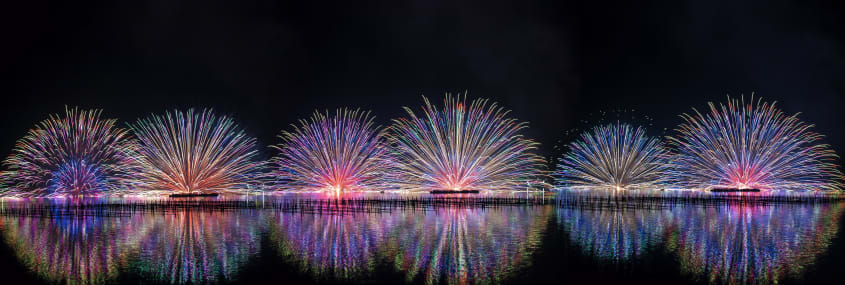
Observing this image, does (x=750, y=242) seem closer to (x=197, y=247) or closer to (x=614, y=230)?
(x=614, y=230)

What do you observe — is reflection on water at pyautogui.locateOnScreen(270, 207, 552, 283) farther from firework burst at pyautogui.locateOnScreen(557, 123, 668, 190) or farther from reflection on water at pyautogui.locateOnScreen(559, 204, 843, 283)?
firework burst at pyautogui.locateOnScreen(557, 123, 668, 190)

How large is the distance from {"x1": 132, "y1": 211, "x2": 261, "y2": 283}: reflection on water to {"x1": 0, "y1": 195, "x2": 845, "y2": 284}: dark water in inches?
2.1

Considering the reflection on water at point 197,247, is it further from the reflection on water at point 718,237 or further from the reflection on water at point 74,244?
the reflection on water at point 718,237

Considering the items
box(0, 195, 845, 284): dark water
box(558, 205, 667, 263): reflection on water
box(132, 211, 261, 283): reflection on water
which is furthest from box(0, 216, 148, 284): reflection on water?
box(558, 205, 667, 263): reflection on water

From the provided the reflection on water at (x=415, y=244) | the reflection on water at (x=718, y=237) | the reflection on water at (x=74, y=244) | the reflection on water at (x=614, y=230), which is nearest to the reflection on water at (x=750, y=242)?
the reflection on water at (x=718, y=237)

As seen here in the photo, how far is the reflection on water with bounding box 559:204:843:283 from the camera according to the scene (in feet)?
79.7

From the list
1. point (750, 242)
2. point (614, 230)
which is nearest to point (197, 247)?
point (614, 230)

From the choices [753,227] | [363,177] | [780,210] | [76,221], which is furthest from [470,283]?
[363,177]

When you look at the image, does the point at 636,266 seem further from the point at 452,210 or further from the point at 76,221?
the point at 76,221

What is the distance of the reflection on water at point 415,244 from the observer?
23.6 metres

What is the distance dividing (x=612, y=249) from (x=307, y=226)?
18.1 meters

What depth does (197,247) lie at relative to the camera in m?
29.6

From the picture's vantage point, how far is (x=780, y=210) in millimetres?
51281

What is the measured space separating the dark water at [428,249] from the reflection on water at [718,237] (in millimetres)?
72
